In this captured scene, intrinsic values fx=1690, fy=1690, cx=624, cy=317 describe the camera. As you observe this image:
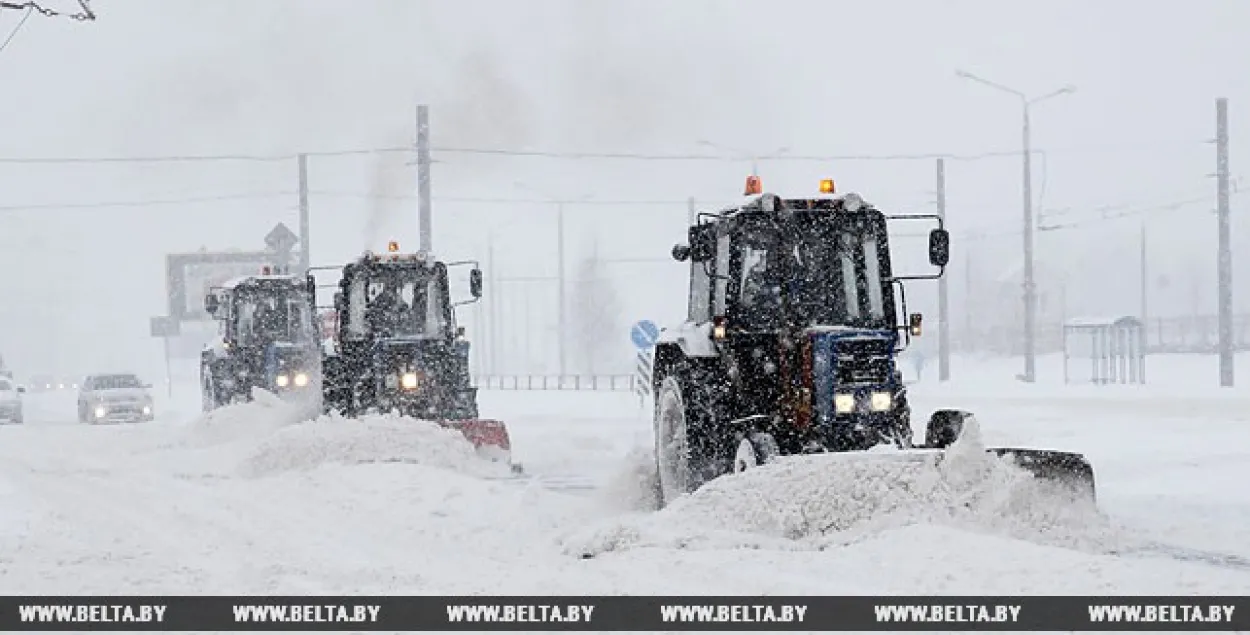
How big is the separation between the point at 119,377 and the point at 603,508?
2967 cm

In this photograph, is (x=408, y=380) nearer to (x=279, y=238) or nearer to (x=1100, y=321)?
(x=279, y=238)

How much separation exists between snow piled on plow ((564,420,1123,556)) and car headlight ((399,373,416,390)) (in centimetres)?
936

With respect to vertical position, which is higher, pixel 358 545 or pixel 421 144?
pixel 421 144

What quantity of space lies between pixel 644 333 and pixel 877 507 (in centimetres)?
1772

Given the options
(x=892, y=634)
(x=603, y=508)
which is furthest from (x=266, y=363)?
(x=892, y=634)

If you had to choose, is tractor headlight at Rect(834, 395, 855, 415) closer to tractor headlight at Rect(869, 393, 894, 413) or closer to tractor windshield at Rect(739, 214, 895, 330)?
tractor headlight at Rect(869, 393, 894, 413)

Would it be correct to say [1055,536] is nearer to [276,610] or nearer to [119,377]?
[276,610]

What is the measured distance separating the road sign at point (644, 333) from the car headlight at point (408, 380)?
7.73 m

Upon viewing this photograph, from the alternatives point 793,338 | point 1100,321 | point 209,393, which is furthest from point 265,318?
point 1100,321

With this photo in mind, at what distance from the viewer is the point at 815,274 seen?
1275cm

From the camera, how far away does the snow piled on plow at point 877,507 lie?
1044 cm

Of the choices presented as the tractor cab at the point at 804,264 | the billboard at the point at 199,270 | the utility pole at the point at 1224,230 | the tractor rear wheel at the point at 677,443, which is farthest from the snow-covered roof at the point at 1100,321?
the billboard at the point at 199,270

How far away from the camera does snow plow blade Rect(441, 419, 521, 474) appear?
738 inches

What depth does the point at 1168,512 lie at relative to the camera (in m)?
13.6
